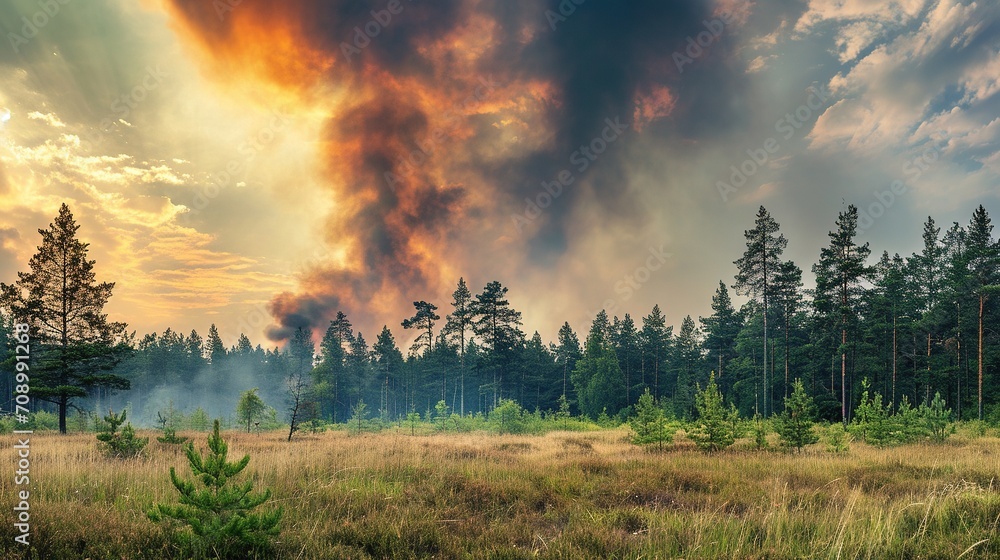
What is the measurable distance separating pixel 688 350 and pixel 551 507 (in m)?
55.7

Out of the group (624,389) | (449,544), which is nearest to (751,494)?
(449,544)

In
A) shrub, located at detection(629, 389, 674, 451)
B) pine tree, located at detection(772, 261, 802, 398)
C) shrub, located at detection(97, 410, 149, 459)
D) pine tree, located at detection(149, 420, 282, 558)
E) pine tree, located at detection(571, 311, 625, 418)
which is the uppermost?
pine tree, located at detection(772, 261, 802, 398)

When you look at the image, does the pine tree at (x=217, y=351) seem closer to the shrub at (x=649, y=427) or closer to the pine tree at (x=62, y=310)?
the pine tree at (x=62, y=310)

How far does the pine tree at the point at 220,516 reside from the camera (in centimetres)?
484

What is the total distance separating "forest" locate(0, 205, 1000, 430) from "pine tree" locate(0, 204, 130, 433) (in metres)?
0.08

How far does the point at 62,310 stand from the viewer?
23203mm

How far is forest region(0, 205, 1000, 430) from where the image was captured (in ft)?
80.0

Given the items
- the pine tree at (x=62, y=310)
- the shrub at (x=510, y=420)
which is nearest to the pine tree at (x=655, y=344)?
the shrub at (x=510, y=420)

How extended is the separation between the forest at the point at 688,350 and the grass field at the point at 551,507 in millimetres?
9572

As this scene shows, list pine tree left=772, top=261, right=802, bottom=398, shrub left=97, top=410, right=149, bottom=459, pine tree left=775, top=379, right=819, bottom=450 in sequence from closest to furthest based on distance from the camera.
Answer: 1. shrub left=97, top=410, right=149, bottom=459
2. pine tree left=775, top=379, right=819, bottom=450
3. pine tree left=772, top=261, right=802, bottom=398

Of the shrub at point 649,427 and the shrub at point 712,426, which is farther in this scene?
the shrub at point 649,427

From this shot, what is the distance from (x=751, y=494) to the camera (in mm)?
8797

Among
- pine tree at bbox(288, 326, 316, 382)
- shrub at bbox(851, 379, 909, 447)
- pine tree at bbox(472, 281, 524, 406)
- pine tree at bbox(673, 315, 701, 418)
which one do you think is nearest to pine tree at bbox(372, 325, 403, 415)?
pine tree at bbox(288, 326, 316, 382)

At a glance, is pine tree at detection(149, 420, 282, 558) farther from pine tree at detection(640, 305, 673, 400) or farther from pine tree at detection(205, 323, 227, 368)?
pine tree at detection(205, 323, 227, 368)
